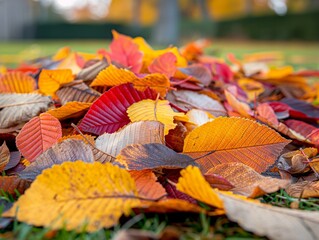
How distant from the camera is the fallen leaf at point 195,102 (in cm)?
134

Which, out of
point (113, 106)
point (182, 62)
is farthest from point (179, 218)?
point (182, 62)

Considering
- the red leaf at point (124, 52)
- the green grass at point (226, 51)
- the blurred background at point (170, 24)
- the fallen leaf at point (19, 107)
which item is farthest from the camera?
the blurred background at point (170, 24)

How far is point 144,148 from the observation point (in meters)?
0.94

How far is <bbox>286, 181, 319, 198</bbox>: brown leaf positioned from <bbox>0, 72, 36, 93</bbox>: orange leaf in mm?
895

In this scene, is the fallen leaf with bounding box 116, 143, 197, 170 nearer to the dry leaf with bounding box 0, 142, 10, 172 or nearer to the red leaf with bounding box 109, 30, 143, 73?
the dry leaf with bounding box 0, 142, 10, 172

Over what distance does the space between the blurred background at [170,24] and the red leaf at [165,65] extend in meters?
7.70

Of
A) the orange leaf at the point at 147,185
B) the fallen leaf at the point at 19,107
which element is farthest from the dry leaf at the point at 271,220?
the fallen leaf at the point at 19,107

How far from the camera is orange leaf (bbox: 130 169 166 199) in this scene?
0.83 metres

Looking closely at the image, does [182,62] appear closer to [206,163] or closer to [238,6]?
[206,163]

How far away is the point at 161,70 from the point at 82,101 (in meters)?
0.29

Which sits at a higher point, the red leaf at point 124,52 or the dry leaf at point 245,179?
the red leaf at point 124,52

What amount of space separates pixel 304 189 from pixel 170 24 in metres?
14.6

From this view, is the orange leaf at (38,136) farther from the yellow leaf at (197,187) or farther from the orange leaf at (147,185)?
the yellow leaf at (197,187)

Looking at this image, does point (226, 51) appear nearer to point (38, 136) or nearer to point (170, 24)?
point (170, 24)
